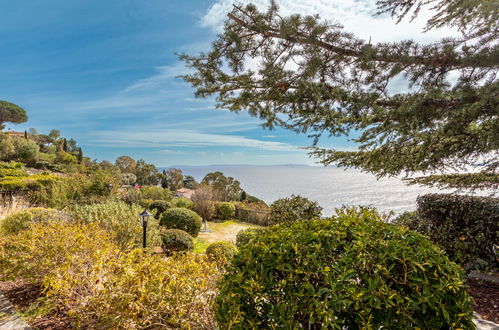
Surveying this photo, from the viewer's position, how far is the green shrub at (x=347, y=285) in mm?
1444

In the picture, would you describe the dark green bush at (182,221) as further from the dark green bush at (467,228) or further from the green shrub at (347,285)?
the green shrub at (347,285)

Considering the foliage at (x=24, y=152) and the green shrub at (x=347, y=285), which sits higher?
the foliage at (x=24, y=152)

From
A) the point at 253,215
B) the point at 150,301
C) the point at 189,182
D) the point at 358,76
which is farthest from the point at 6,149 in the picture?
the point at 358,76

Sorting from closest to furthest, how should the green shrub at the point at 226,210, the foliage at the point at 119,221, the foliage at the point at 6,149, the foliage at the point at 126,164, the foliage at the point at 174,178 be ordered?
the foliage at the point at 119,221
the green shrub at the point at 226,210
the foliage at the point at 174,178
the foliage at the point at 6,149
the foliage at the point at 126,164

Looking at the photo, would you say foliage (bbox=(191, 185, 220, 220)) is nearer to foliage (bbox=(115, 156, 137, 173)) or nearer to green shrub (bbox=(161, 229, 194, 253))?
green shrub (bbox=(161, 229, 194, 253))

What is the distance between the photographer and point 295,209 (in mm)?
6734

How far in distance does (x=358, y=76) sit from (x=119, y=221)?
230 inches

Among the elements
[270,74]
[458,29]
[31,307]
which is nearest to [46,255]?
[31,307]

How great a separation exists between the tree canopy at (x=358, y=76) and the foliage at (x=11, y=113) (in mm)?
57450

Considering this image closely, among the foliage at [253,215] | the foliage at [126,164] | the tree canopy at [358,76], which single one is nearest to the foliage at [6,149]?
the foliage at [126,164]

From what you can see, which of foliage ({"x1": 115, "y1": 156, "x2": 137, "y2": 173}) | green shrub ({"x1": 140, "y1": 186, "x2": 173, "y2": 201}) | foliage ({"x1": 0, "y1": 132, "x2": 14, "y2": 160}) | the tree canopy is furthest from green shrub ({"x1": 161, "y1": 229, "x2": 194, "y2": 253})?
foliage ({"x1": 0, "y1": 132, "x2": 14, "y2": 160})

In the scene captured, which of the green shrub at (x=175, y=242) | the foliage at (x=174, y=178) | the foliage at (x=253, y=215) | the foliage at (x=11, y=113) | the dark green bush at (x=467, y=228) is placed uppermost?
the foliage at (x=11, y=113)

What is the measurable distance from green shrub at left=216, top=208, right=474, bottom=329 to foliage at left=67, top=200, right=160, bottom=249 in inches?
182

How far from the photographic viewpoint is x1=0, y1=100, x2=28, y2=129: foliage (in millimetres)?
43081
